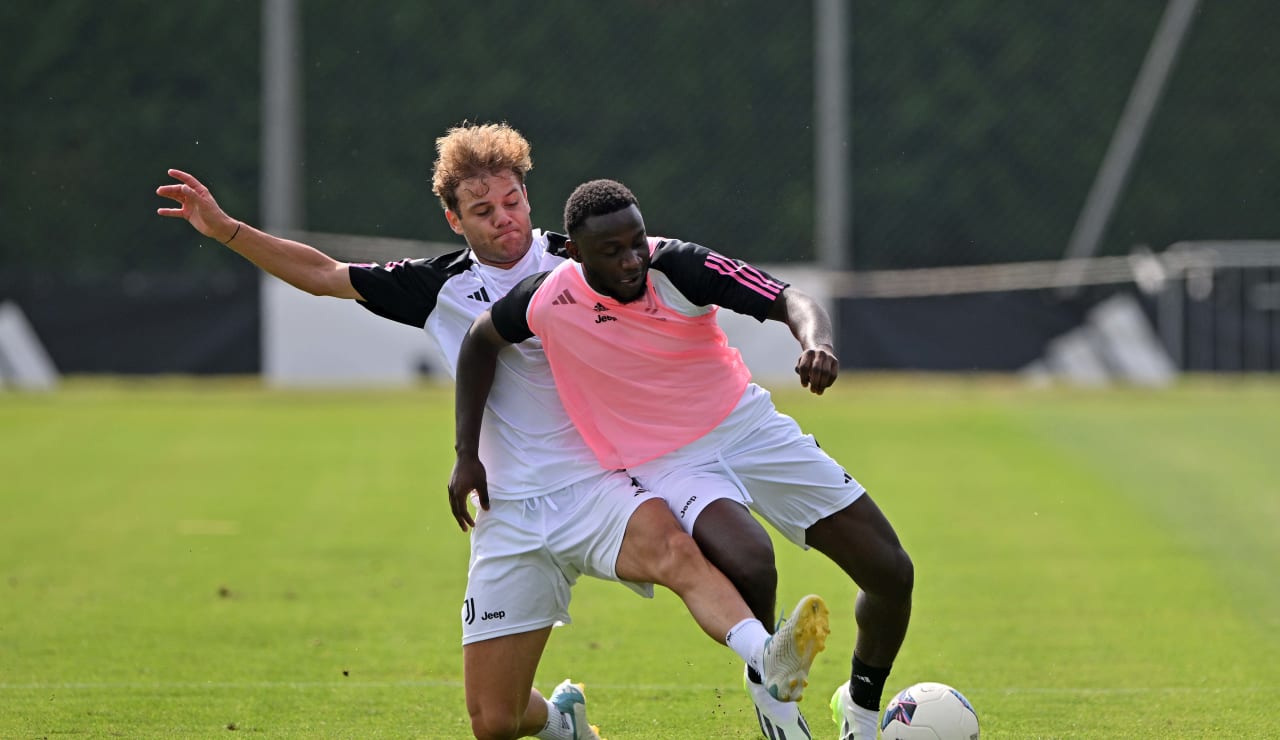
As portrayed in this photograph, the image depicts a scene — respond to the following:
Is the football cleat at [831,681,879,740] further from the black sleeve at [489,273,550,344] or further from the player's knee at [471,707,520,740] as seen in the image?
the black sleeve at [489,273,550,344]

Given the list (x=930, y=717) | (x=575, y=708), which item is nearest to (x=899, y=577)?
(x=930, y=717)

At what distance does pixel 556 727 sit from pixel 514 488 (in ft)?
2.79

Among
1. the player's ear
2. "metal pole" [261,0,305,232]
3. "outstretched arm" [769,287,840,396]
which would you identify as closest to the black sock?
"outstretched arm" [769,287,840,396]

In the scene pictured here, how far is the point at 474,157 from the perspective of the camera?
5.58 meters

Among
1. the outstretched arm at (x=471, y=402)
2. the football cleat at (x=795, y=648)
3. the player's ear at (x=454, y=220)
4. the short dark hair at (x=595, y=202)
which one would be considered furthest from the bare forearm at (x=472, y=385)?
the football cleat at (x=795, y=648)

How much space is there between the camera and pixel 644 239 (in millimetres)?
5027

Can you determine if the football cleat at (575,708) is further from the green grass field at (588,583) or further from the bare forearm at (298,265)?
the bare forearm at (298,265)

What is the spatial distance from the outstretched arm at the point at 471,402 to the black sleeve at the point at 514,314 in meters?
0.02

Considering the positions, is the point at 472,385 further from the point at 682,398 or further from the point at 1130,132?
the point at 1130,132

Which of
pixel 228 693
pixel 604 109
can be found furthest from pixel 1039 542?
pixel 604 109

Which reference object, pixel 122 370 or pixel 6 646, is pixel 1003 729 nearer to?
pixel 6 646

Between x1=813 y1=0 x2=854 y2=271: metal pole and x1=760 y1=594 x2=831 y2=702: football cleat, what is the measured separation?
15.8m

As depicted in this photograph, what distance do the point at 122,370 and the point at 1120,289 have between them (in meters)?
10.8

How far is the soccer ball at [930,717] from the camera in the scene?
17.1ft
